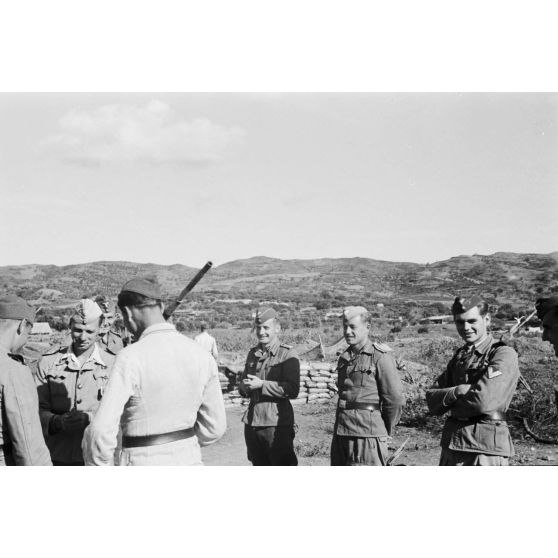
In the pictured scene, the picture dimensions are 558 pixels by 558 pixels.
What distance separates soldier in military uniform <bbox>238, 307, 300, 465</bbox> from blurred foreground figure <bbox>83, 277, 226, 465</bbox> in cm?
181

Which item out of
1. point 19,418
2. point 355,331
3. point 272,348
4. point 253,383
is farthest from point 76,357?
point 355,331

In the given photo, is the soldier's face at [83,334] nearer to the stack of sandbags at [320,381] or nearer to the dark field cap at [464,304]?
the dark field cap at [464,304]

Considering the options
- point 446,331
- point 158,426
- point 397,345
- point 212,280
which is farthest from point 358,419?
point 212,280

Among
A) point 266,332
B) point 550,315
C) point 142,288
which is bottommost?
point 266,332

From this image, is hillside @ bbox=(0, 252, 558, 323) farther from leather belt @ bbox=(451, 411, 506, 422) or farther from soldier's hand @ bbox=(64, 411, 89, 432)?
soldier's hand @ bbox=(64, 411, 89, 432)

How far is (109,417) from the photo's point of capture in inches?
132

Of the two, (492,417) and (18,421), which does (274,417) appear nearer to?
(492,417)

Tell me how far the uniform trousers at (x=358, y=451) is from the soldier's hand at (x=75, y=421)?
2060mm

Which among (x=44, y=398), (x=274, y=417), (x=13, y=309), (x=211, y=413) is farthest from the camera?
(x=274, y=417)

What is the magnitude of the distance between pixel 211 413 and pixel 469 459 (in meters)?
2.04

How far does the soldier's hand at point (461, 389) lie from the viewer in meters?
4.48

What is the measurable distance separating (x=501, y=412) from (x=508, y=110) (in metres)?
4.41

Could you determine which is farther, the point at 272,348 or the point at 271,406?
the point at 272,348

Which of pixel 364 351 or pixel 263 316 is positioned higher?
pixel 263 316
